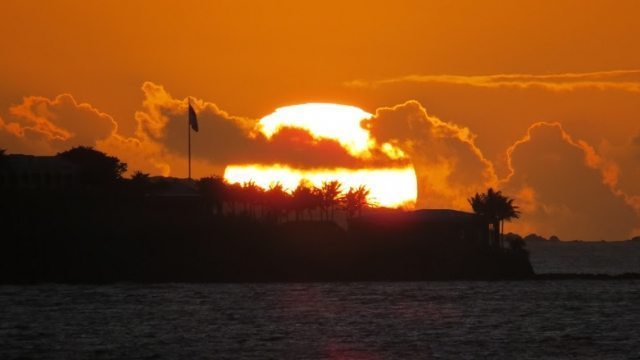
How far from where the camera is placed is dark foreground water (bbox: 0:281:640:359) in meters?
127

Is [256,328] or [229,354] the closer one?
[229,354]

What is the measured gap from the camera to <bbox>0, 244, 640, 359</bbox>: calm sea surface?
418 ft

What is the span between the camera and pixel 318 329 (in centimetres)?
15088

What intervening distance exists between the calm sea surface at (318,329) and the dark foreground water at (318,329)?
0.12 m

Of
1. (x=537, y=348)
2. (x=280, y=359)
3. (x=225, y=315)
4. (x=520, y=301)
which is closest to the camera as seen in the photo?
(x=280, y=359)

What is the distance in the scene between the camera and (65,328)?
151 meters

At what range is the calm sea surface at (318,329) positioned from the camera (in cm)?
12738

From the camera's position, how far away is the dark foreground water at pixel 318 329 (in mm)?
127438

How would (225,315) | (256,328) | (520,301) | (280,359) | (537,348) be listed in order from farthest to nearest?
(520,301), (225,315), (256,328), (537,348), (280,359)

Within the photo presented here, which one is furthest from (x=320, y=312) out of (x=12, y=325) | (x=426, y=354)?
(x=426, y=354)

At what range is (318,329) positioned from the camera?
495ft

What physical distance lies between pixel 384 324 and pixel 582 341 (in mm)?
25283

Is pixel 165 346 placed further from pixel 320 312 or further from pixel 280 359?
pixel 320 312

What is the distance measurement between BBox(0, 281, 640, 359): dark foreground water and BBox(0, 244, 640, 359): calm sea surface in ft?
0.39
